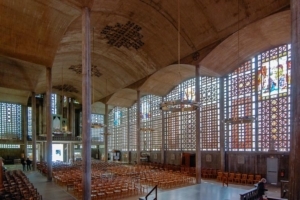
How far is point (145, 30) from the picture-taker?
17938mm

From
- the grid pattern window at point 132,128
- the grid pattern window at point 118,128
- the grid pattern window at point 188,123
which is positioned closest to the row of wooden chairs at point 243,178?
the grid pattern window at point 188,123

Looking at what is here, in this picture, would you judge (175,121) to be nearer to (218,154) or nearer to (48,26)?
(218,154)

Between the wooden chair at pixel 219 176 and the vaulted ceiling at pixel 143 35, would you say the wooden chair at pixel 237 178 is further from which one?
the vaulted ceiling at pixel 143 35

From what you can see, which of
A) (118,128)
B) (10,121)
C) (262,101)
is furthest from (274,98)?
(10,121)

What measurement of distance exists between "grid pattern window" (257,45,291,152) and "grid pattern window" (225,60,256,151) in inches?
23.0

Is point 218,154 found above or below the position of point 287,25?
below

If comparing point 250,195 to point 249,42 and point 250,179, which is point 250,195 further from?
point 249,42

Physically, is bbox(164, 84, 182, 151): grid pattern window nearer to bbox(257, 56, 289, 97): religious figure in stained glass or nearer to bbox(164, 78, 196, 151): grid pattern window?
bbox(164, 78, 196, 151): grid pattern window

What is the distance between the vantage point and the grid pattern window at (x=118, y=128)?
1335 inches

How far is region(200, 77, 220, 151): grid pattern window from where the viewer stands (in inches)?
784

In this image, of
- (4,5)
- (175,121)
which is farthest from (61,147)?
(4,5)

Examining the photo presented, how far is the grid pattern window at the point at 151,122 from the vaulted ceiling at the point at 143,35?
11.0 ft

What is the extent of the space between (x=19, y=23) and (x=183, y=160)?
681 inches

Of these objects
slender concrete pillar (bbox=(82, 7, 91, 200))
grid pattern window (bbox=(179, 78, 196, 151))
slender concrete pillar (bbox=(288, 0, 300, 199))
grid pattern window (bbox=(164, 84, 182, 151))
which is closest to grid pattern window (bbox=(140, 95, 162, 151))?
grid pattern window (bbox=(164, 84, 182, 151))
